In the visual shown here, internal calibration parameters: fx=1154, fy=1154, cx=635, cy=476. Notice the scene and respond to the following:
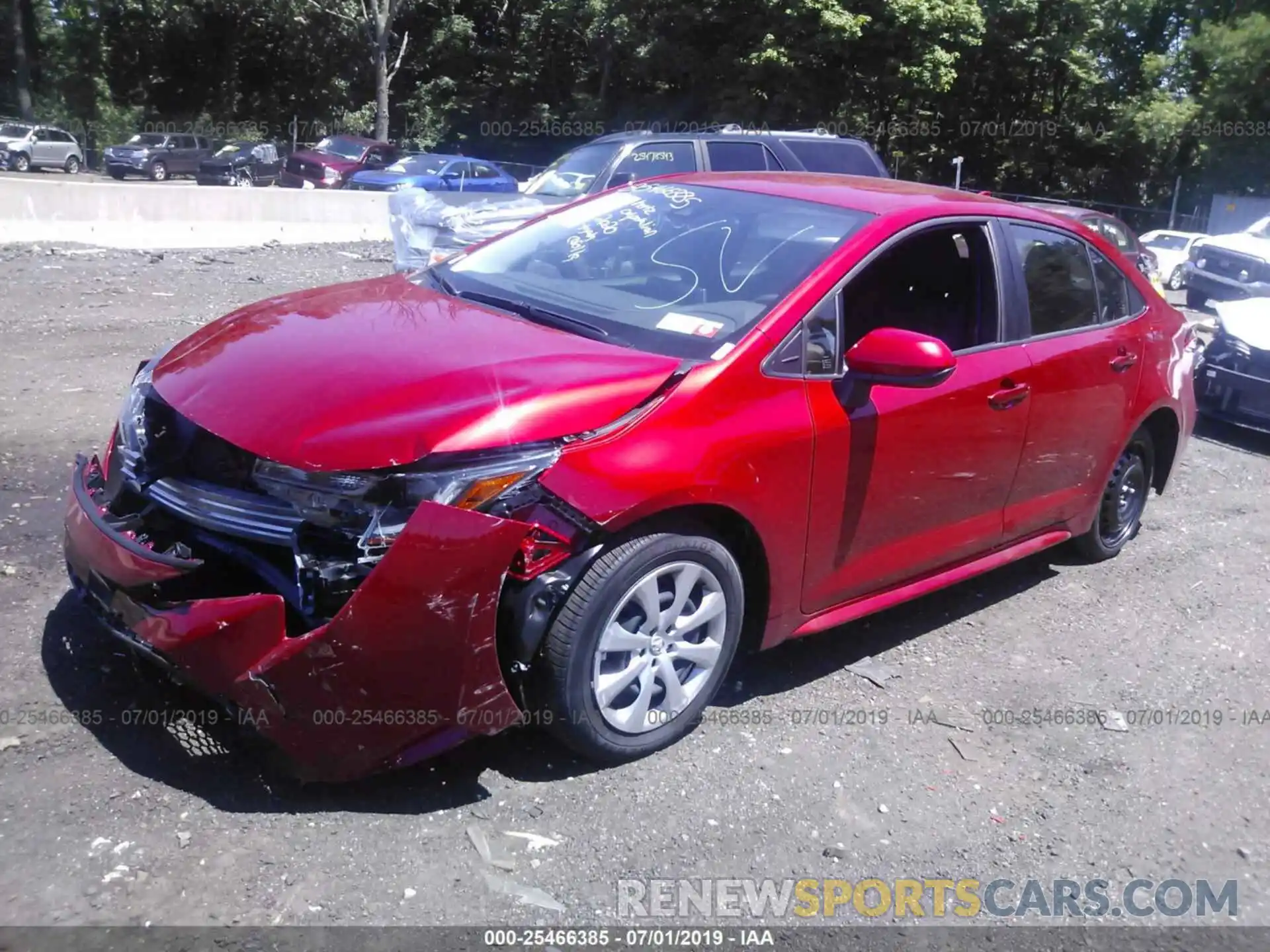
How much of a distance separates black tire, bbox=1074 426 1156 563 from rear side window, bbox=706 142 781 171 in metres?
6.68

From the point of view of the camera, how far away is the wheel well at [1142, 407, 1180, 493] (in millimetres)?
5637

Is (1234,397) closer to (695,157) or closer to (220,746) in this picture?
(695,157)

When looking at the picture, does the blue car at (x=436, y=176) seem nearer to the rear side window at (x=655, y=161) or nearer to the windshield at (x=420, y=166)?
the windshield at (x=420, y=166)

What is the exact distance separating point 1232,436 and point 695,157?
5594 millimetres

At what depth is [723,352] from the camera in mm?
3629

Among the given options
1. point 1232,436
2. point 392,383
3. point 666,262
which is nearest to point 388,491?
point 392,383

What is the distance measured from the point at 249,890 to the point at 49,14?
163 feet

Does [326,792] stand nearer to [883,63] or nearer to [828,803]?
[828,803]

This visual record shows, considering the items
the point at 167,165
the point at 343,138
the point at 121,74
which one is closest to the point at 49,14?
the point at 121,74

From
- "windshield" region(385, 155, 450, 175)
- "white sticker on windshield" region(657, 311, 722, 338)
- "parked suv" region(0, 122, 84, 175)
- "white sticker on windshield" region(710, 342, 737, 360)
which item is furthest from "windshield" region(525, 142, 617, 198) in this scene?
"parked suv" region(0, 122, 84, 175)

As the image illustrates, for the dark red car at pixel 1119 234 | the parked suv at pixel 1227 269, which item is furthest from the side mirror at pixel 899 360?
the parked suv at pixel 1227 269

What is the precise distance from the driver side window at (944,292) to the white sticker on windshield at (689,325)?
717 millimetres

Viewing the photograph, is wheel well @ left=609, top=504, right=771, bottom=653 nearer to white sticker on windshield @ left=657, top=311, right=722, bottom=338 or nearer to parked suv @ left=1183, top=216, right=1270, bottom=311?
white sticker on windshield @ left=657, top=311, right=722, bottom=338

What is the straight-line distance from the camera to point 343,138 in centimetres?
2912
